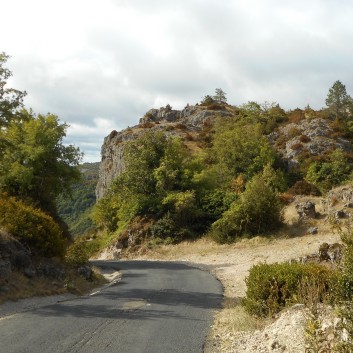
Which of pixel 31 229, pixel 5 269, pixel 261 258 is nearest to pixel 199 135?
pixel 261 258

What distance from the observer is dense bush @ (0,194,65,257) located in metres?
17.3

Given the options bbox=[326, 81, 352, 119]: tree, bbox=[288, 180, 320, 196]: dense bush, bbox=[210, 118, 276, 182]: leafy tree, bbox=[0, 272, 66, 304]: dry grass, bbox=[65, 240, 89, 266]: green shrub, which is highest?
bbox=[326, 81, 352, 119]: tree

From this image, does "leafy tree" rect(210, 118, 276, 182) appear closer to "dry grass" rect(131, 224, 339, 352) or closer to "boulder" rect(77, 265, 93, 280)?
"dry grass" rect(131, 224, 339, 352)

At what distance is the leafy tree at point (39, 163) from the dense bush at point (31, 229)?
10737 mm

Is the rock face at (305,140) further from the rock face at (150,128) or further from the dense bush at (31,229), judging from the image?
the dense bush at (31,229)

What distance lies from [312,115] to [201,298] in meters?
56.4

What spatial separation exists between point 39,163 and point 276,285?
23.1m

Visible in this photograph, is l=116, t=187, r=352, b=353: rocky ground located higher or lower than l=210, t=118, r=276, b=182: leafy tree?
lower

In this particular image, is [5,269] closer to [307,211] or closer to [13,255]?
[13,255]

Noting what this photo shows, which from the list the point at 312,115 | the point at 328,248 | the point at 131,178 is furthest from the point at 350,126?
the point at 328,248

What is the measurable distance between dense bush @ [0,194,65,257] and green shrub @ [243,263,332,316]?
9757mm

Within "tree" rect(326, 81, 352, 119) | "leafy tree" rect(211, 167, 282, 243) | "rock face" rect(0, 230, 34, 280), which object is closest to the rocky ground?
"leafy tree" rect(211, 167, 282, 243)

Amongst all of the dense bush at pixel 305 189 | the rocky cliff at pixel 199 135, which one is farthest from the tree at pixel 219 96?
the dense bush at pixel 305 189

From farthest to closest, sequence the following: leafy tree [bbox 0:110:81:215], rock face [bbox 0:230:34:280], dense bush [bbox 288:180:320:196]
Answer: dense bush [bbox 288:180:320:196], leafy tree [bbox 0:110:81:215], rock face [bbox 0:230:34:280]
